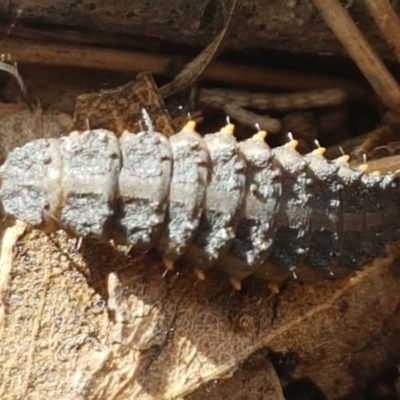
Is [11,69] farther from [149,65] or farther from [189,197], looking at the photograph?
[189,197]

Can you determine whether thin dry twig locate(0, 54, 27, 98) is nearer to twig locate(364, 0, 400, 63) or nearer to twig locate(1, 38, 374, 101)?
twig locate(1, 38, 374, 101)

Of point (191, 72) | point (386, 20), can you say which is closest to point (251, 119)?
point (191, 72)

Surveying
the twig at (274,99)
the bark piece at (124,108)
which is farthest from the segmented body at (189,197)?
the twig at (274,99)

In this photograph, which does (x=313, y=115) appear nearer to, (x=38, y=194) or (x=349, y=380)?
(x=349, y=380)

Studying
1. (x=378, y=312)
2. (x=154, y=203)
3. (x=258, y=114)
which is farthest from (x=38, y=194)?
(x=378, y=312)

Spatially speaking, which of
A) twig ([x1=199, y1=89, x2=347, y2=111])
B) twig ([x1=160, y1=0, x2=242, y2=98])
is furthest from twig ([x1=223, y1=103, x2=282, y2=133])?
twig ([x1=160, y1=0, x2=242, y2=98])
